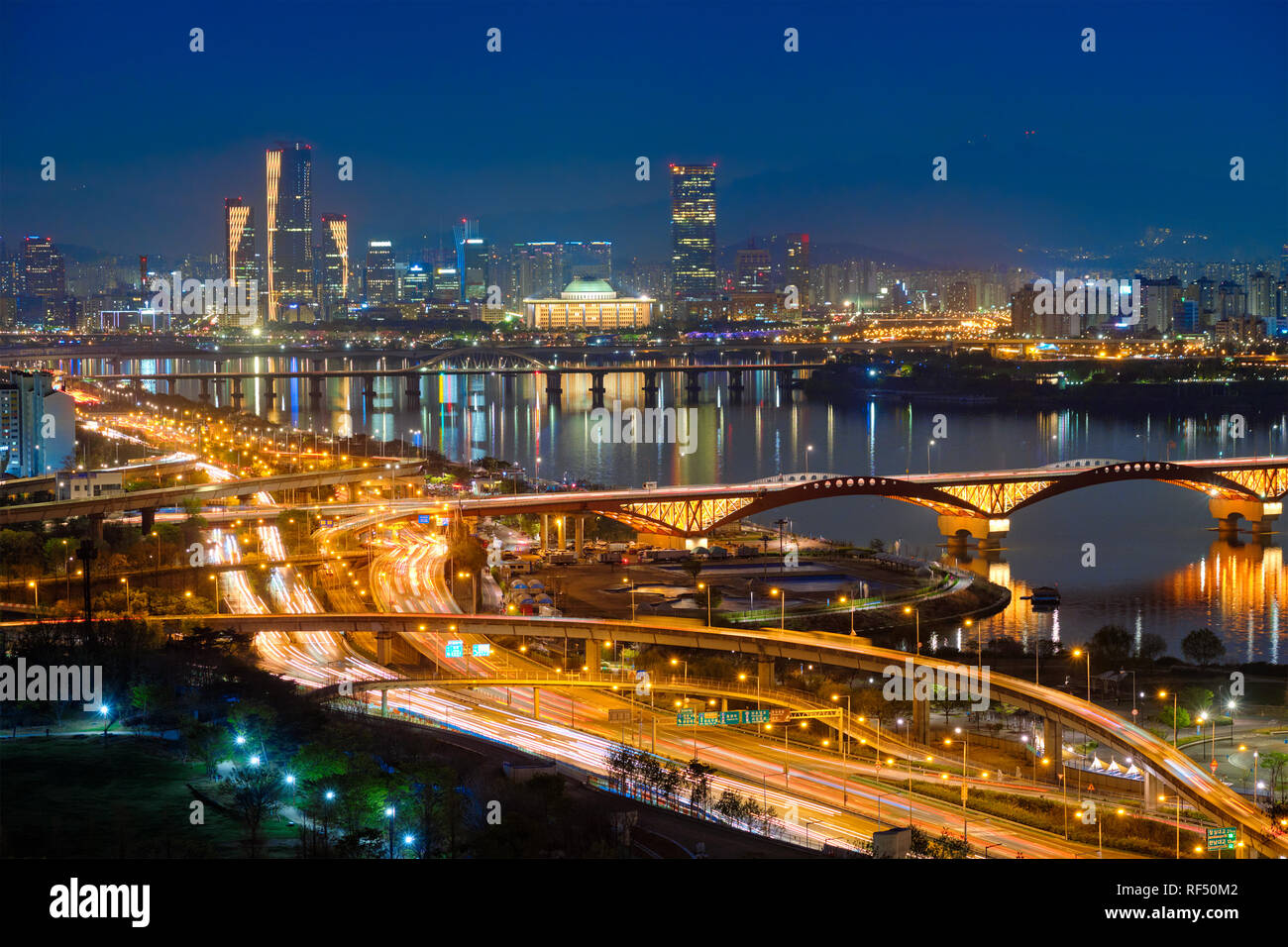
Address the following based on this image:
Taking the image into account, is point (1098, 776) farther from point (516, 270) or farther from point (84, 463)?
point (516, 270)

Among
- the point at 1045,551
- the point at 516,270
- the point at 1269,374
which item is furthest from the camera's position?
the point at 516,270

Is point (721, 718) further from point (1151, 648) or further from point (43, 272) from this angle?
point (43, 272)

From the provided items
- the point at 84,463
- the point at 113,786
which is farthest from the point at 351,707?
the point at 84,463

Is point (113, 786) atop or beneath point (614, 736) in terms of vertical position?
atop

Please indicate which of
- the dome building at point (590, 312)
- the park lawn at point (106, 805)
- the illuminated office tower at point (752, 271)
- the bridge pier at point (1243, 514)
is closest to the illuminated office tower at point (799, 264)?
the illuminated office tower at point (752, 271)
